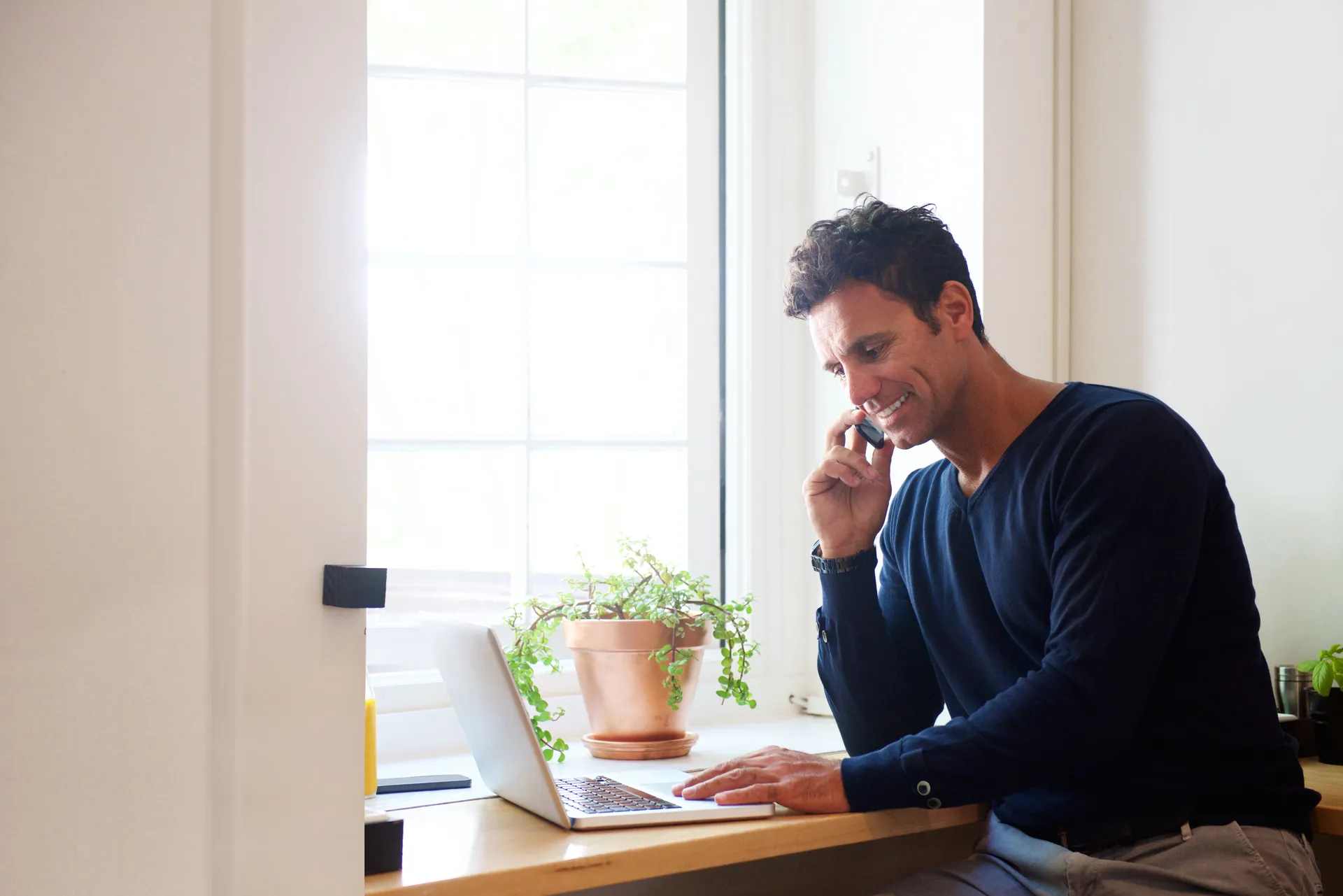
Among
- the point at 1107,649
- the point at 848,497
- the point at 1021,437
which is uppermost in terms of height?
the point at 1021,437

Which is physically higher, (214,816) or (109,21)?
(109,21)

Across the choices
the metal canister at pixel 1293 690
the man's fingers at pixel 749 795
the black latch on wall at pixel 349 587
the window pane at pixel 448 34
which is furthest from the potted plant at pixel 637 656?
the window pane at pixel 448 34

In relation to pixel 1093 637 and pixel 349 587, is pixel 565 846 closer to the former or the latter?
pixel 349 587

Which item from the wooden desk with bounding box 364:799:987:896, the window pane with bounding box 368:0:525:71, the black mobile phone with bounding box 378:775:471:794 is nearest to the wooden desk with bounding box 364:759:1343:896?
the wooden desk with bounding box 364:799:987:896

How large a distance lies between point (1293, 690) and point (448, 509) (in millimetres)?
1428

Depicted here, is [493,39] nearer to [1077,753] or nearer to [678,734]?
[678,734]

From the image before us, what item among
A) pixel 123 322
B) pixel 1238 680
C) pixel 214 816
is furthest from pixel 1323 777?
pixel 123 322

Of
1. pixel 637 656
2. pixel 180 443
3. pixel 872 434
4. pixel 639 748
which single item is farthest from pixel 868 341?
pixel 180 443

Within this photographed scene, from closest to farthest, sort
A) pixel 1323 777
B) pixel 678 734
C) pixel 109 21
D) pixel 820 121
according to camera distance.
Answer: pixel 109 21
pixel 1323 777
pixel 678 734
pixel 820 121

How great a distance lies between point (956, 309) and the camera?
164 centimetres

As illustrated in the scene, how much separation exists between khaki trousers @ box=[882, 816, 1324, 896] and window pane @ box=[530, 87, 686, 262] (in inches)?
53.3

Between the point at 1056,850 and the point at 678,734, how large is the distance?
2.03 feet

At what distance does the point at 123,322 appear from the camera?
0.98m

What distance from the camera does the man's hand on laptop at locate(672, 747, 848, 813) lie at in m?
1.41
